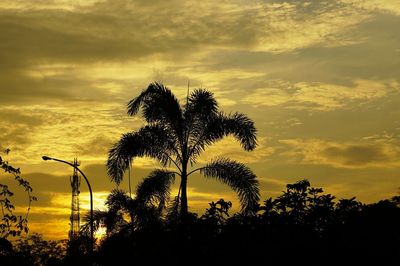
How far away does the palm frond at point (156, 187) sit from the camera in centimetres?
2672

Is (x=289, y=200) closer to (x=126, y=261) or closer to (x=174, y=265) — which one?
(x=174, y=265)

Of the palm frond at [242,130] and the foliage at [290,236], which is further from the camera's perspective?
the palm frond at [242,130]

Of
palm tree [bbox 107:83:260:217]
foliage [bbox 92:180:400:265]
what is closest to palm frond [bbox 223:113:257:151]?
palm tree [bbox 107:83:260:217]

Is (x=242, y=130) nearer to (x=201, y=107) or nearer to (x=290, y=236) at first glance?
(x=201, y=107)

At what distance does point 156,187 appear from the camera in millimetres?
26719

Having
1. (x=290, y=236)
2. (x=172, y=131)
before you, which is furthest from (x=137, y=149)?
(x=290, y=236)

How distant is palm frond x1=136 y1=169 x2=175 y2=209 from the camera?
26719 mm

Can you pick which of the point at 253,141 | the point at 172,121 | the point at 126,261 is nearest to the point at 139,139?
the point at 172,121

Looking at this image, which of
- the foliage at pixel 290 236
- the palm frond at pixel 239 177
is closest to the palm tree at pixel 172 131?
the palm frond at pixel 239 177

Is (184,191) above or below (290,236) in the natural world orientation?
above

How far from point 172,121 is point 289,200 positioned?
1299 cm

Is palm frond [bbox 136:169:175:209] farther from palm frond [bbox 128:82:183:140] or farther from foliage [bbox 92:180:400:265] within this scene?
foliage [bbox 92:180:400:265]

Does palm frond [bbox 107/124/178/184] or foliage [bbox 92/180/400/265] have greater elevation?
palm frond [bbox 107/124/178/184]

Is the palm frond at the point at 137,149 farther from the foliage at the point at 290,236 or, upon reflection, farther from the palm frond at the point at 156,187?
the foliage at the point at 290,236
